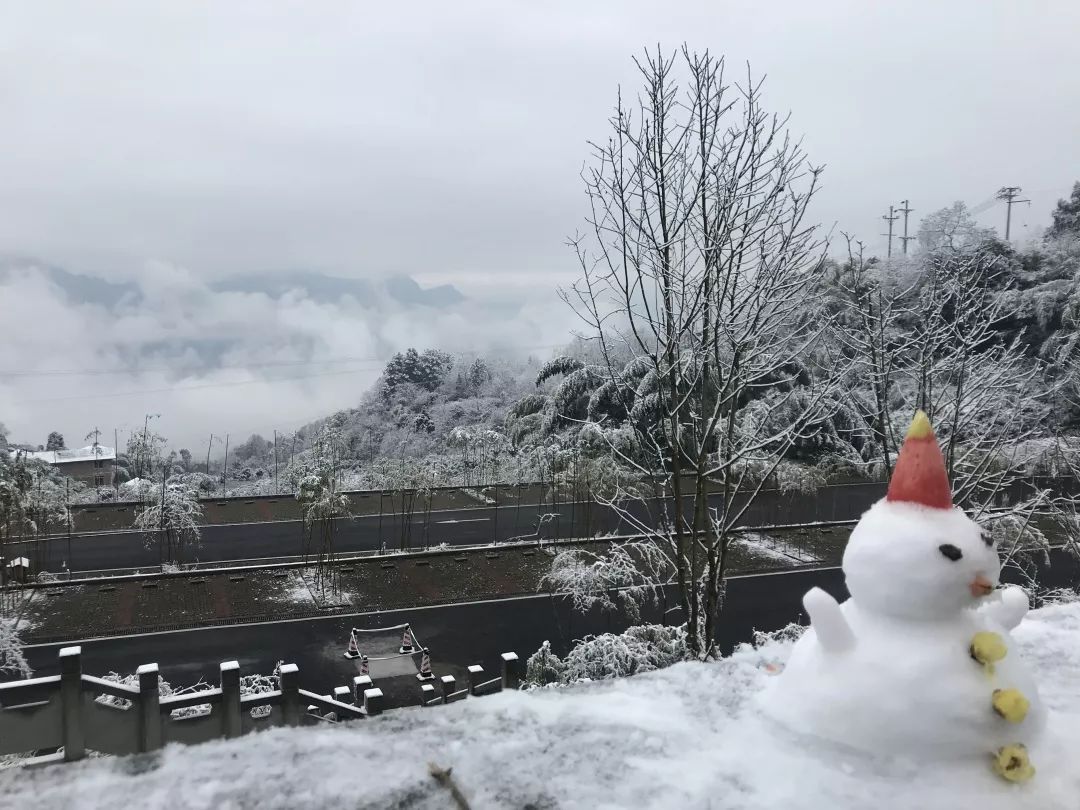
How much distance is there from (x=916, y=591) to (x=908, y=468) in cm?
41

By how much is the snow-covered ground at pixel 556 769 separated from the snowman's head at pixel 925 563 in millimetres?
490

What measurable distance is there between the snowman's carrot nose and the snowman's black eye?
0.12 m

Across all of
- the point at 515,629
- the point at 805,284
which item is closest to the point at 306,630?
the point at 515,629

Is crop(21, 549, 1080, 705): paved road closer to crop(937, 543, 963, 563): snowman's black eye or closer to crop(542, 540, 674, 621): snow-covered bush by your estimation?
crop(542, 540, 674, 621): snow-covered bush

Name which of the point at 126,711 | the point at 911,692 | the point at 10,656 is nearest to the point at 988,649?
the point at 911,692

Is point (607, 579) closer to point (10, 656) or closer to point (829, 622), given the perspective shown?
point (10, 656)

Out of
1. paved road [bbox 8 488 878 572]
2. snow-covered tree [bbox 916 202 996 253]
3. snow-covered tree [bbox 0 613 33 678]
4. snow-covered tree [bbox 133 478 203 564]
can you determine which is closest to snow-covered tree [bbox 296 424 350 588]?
paved road [bbox 8 488 878 572]

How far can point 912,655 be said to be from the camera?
231 centimetres

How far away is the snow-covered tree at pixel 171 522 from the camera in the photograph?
16.3 metres

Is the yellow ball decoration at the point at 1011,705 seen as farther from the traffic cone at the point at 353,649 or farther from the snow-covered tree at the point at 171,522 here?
the snow-covered tree at the point at 171,522

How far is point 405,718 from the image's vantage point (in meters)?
2.52

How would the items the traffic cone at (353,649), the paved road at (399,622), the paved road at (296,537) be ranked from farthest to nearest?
1. the paved road at (296,537)
2. the traffic cone at (353,649)
3. the paved road at (399,622)

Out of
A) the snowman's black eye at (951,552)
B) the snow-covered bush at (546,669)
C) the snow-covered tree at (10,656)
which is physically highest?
the snowman's black eye at (951,552)

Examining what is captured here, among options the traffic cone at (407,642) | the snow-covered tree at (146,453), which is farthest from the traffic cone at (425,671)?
the snow-covered tree at (146,453)
